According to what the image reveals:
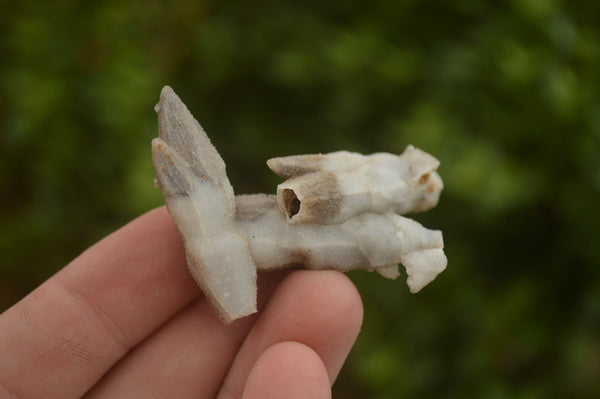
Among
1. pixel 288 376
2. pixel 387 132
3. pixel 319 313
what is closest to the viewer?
pixel 288 376

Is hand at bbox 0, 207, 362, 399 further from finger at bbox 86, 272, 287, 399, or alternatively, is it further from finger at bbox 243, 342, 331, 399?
finger at bbox 243, 342, 331, 399

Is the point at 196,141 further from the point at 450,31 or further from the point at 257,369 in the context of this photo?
the point at 450,31

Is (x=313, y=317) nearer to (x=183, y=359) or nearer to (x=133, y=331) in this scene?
(x=183, y=359)

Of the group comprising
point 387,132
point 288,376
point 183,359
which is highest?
point 387,132

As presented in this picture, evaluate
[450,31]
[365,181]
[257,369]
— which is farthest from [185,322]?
[450,31]

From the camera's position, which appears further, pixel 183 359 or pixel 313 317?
pixel 183 359

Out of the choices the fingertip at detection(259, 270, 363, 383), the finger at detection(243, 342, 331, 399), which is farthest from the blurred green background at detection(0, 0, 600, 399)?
the finger at detection(243, 342, 331, 399)

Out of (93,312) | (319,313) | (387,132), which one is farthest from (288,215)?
(387,132)
